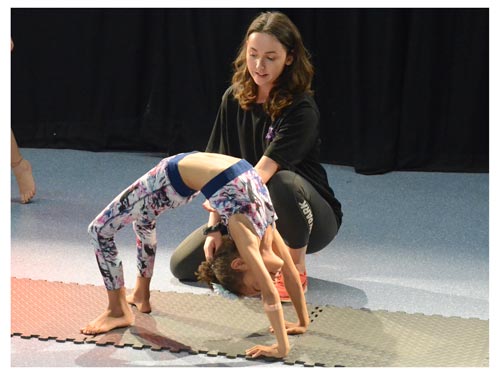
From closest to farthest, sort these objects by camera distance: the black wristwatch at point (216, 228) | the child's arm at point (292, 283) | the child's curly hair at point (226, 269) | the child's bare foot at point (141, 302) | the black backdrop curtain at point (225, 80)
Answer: the child's curly hair at point (226, 269)
the child's arm at point (292, 283)
the black wristwatch at point (216, 228)
the child's bare foot at point (141, 302)
the black backdrop curtain at point (225, 80)

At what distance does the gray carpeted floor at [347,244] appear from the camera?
122 inches

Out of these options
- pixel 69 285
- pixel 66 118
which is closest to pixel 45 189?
pixel 66 118

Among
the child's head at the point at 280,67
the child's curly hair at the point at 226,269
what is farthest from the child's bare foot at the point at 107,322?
the child's head at the point at 280,67

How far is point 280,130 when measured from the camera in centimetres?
315

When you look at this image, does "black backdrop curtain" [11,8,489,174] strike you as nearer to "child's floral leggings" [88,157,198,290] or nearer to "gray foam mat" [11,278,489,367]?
"gray foam mat" [11,278,489,367]

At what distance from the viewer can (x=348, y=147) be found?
518 cm

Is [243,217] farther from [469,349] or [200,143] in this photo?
[200,143]

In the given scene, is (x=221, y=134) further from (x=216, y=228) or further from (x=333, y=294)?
(x=333, y=294)

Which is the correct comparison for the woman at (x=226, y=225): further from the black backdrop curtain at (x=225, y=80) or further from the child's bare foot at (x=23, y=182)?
the black backdrop curtain at (x=225, y=80)

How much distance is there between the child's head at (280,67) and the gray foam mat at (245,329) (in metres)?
0.70

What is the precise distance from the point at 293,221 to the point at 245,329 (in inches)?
18.3

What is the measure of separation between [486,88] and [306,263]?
1929 millimetres

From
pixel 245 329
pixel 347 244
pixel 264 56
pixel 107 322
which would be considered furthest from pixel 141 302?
pixel 347 244

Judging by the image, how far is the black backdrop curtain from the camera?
197 inches
